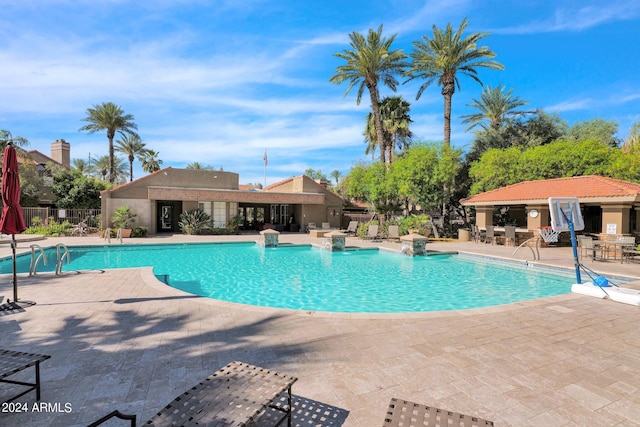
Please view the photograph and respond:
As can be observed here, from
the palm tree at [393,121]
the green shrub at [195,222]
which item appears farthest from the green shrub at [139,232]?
the palm tree at [393,121]

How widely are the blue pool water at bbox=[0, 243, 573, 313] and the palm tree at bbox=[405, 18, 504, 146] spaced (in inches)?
589

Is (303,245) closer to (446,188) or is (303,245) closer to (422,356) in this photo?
(446,188)

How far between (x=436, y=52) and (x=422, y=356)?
2698 centimetres

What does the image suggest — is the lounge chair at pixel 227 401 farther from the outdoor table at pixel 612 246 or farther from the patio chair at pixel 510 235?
the patio chair at pixel 510 235

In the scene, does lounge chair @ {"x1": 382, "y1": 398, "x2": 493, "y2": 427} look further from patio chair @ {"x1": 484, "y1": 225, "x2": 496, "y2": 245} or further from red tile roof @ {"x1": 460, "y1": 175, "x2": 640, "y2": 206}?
patio chair @ {"x1": 484, "y1": 225, "x2": 496, "y2": 245}

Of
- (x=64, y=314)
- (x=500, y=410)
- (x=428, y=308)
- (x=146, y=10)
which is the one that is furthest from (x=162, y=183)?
(x=500, y=410)

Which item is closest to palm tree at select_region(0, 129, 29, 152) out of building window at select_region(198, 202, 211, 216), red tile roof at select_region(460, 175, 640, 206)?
building window at select_region(198, 202, 211, 216)

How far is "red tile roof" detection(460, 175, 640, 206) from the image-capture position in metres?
15.5

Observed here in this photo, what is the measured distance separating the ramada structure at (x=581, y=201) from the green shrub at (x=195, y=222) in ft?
62.4

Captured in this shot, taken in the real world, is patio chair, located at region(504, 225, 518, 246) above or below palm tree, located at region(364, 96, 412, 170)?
below

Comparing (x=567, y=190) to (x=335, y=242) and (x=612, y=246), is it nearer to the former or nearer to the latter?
(x=612, y=246)

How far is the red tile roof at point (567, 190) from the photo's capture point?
15513 millimetres

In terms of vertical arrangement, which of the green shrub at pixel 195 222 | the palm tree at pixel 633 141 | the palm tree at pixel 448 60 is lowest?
the green shrub at pixel 195 222

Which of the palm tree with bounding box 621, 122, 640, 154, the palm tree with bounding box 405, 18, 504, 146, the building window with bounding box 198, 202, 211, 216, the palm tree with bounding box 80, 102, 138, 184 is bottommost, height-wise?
the building window with bounding box 198, 202, 211, 216
